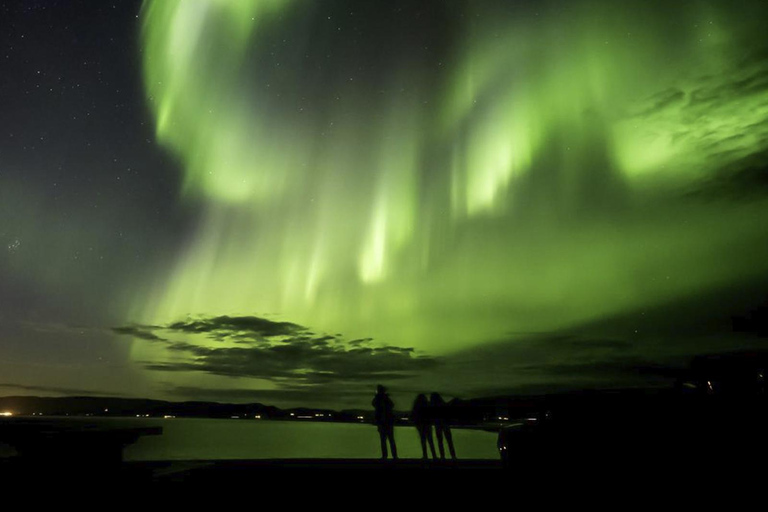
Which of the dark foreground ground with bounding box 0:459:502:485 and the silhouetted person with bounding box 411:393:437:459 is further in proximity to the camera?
the silhouetted person with bounding box 411:393:437:459

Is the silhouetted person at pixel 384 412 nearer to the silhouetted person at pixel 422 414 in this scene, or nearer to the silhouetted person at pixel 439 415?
the silhouetted person at pixel 422 414

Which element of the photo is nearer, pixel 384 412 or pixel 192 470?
pixel 192 470

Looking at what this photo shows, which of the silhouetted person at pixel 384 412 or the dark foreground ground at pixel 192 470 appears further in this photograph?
the silhouetted person at pixel 384 412

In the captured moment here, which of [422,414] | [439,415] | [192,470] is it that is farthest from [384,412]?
[192,470]

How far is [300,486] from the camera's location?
450 inches

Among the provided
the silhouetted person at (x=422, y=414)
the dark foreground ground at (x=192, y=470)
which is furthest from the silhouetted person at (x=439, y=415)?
the dark foreground ground at (x=192, y=470)

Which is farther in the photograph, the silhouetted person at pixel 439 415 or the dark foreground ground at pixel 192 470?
the silhouetted person at pixel 439 415

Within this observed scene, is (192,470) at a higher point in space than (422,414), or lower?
lower

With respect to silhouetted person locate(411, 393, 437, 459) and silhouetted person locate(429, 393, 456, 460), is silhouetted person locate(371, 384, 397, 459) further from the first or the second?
silhouetted person locate(429, 393, 456, 460)

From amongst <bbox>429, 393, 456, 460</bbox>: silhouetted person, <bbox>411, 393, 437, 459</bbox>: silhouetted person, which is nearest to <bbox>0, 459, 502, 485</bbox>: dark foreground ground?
<bbox>429, 393, 456, 460</bbox>: silhouetted person

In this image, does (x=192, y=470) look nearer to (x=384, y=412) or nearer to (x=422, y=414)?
(x=384, y=412)

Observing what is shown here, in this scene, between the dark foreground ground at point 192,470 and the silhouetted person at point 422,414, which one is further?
the silhouetted person at point 422,414

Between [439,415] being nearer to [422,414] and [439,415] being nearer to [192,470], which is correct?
[422,414]

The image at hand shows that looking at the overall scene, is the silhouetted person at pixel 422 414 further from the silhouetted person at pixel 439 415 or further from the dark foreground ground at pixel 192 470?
the dark foreground ground at pixel 192 470
